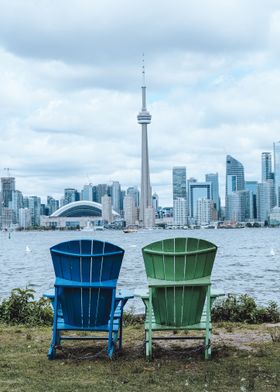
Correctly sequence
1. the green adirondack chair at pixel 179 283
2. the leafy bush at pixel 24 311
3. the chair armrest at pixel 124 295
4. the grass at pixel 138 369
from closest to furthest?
1. the grass at pixel 138 369
2. the green adirondack chair at pixel 179 283
3. the chair armrest at pixel 124 295
4. the leafy bush at pixel 24 311

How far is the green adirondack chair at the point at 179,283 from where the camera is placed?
23.5 ft

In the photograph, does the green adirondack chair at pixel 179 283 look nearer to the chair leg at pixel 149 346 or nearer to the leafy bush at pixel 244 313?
the chair leg at pixel 149 346

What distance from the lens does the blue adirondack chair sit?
7227 millimetres

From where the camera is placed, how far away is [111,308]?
728 centimetres

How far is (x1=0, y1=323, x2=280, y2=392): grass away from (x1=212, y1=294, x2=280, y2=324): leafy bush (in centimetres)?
243

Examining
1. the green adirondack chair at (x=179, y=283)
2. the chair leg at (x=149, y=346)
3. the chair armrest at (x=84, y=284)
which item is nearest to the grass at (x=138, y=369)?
the chair leg at (x=149, y=346)

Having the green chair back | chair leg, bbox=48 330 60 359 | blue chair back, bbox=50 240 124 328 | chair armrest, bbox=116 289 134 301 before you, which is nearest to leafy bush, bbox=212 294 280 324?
chair armrest, bbox=116 289 134 301

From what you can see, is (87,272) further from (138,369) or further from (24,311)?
(24,311)

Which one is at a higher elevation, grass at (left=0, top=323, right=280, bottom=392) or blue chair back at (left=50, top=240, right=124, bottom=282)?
blue chair back at (left=50, top=240, right=124, bottom=282)

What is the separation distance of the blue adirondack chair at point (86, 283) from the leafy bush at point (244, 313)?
416 cm

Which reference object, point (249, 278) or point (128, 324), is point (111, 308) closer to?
point (128, 324)

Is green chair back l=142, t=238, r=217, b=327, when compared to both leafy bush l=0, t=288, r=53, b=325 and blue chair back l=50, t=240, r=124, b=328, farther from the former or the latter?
leafy bush l=0, t=288, r=53, b=325

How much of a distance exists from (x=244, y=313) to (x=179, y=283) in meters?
4.36

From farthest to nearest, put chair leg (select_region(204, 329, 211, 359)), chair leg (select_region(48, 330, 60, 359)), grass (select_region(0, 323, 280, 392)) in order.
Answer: chair leg (select_region(48, 330, 60, 359))
chair leg (select_region(204, 329, 211, 359))
grass (select_region(0, 323, 280, 392))
